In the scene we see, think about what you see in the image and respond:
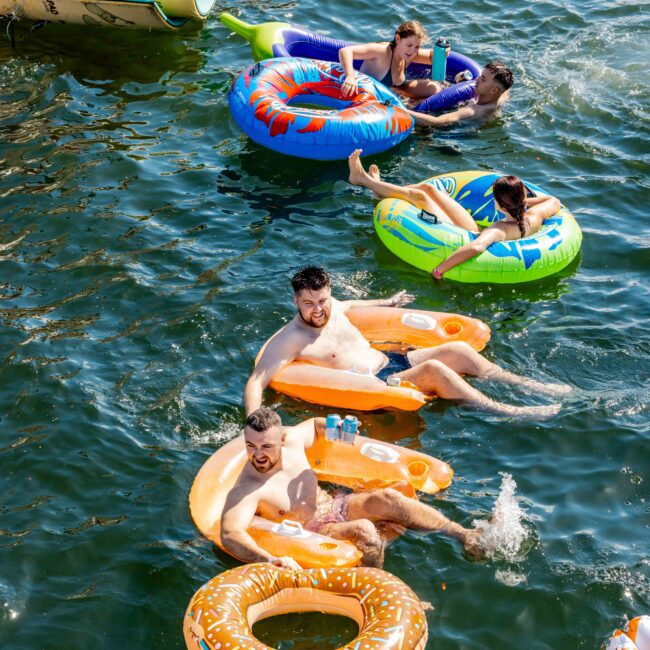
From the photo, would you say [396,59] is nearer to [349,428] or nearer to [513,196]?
[513,196]

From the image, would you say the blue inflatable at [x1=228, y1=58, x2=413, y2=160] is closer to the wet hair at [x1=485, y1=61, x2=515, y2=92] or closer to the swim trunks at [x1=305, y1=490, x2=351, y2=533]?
the wet hair at [x1=485, y1=61, x2=515, y2=92]

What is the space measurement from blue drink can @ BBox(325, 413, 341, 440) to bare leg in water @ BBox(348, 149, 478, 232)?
3.20 metres

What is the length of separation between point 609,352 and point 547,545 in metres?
2.28

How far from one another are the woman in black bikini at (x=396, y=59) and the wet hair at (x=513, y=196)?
2.89 metres

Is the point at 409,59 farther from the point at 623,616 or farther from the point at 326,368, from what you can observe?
the point at 623,616

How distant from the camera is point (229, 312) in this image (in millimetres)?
8211

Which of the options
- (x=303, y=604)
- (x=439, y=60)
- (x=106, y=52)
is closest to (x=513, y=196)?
(x=439, y=60)

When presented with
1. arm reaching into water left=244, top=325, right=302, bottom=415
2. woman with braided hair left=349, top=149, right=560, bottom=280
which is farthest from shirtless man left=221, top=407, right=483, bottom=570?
woman with braided hair left=349, top=149, right=560, bottom=280

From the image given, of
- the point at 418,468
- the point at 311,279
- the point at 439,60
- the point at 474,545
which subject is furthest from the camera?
the point at 439,60

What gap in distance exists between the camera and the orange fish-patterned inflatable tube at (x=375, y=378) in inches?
273

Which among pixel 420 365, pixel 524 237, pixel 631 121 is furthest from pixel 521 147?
pixel 420 365

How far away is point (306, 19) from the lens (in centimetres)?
1338

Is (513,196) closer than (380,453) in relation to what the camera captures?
No

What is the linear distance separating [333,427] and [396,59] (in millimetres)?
6320
